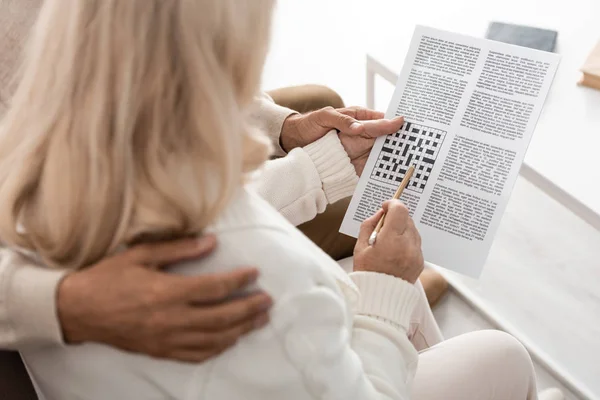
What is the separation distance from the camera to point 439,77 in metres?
1.01

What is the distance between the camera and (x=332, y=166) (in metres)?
1.01

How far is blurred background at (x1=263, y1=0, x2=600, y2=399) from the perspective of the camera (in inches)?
43.1

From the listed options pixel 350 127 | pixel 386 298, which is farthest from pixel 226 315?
pixel 350 127

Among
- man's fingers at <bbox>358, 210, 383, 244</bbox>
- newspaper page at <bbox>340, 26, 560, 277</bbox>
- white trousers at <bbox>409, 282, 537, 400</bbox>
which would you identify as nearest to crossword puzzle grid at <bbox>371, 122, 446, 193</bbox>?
newspaper page at <bbox>340, 26, 560, 277</bbox>

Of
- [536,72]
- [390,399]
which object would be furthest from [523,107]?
[390,399]

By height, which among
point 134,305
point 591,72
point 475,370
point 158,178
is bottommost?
point 475,370

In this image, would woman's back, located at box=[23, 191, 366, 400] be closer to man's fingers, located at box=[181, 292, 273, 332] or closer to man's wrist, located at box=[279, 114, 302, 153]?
man's fingers, located at box=[181, 292, 273, 332]

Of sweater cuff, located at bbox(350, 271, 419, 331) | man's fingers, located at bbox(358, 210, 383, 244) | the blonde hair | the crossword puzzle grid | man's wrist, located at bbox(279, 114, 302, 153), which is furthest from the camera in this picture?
man's wrist, located at bbox(279, 114, 302, 153)

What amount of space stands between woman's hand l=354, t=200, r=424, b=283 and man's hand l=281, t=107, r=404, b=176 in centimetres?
20

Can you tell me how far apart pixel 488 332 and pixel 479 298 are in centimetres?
59

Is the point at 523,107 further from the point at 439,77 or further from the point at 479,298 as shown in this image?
the point at 479,298

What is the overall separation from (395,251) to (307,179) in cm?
25

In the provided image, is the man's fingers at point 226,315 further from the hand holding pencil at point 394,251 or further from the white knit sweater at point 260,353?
the hand holding pencil at point 394,251

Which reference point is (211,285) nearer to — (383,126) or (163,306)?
(163,306)
